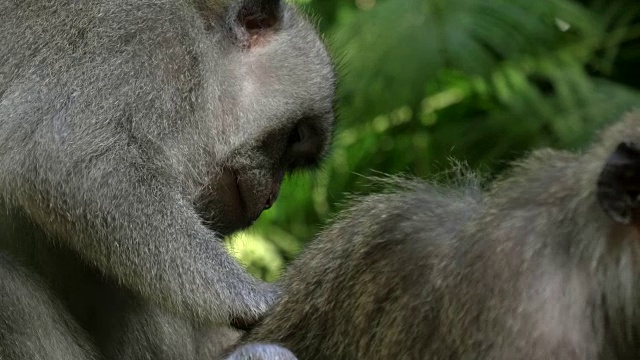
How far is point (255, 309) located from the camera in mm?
4387

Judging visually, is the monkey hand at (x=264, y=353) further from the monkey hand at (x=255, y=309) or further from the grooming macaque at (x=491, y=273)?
the monkey hand at (x=255, y=309)

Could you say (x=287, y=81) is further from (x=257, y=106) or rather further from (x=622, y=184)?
(x=622, y=184)

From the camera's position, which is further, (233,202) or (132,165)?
(233,202)

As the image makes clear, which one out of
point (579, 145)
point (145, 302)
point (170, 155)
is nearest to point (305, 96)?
point (170, 155)

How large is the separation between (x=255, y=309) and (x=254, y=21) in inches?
51.1

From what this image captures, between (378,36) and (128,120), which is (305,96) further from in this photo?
(378,36)

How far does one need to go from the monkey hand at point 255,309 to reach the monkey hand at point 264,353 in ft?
1.22

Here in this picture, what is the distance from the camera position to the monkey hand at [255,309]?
14.3 ft

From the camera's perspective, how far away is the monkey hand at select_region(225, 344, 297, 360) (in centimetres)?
387

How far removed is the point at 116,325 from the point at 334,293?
3.29 ft

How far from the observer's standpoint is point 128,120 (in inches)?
171

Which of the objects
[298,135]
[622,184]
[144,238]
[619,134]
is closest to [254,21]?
[298,135]

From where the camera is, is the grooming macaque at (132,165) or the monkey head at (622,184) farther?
the grooming macaque at (132,165)

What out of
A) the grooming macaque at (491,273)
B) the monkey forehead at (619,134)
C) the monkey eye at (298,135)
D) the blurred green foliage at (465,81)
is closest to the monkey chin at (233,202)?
the monkey eye at (298,135)
